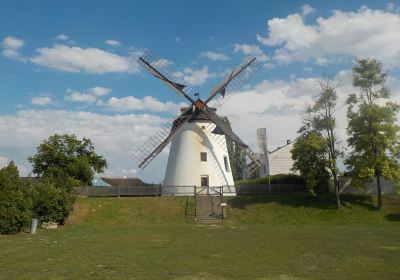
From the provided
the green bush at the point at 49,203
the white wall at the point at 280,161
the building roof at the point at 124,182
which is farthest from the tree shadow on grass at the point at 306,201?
the building roof at the point at 124,182

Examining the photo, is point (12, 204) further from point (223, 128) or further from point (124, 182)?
point (124, 182)

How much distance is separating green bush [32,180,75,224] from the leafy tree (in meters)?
21.2

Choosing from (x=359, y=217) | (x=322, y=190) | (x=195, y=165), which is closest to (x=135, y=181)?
(x=195, y=165)

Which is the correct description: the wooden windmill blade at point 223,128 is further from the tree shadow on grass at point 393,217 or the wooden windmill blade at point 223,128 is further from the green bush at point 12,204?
the green bush at point 12,204

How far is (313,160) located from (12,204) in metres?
25.8

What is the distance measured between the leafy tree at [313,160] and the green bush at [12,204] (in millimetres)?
23643

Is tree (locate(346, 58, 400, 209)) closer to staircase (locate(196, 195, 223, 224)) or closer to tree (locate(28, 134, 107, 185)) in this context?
staircase (locate(196, 195, 223, 224))

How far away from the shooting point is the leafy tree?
129ft

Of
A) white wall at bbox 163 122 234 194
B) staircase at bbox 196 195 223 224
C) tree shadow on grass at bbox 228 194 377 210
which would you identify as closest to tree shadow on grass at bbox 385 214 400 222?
tree shadow on grass at bbox 228 194 377 210

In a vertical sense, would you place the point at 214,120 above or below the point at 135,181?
above

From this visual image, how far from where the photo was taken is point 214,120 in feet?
154

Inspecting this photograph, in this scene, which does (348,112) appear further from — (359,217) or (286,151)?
(286,151)

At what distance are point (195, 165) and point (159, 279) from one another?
33159mm

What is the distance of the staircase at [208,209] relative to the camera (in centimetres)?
3844
